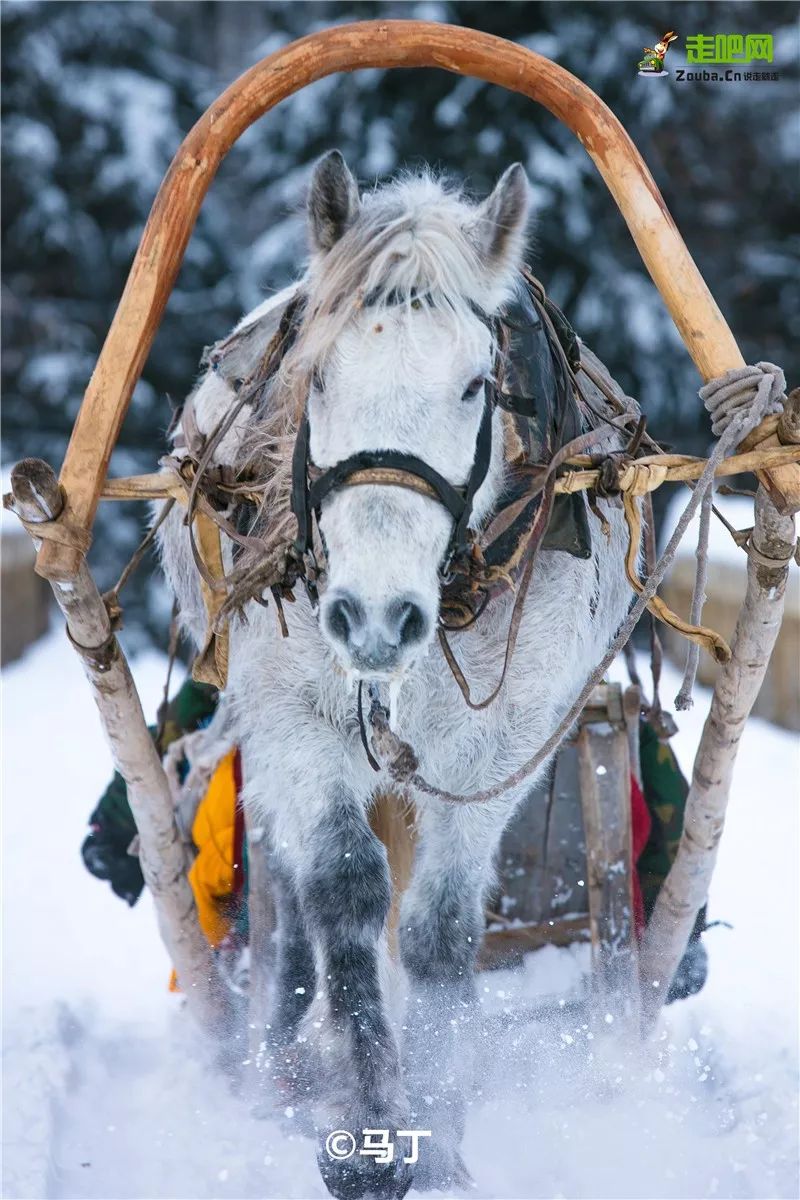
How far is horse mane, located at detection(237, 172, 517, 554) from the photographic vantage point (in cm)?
219

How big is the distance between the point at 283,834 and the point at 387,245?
1.31 m

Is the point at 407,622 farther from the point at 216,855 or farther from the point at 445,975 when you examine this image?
the point at 216,855

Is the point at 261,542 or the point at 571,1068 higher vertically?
the point at 261,542

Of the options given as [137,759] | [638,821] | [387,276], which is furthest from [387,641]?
[638,821]

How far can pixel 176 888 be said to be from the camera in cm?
313

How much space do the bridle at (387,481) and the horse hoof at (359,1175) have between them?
1135 mm

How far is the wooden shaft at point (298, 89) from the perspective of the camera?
253 centimetres

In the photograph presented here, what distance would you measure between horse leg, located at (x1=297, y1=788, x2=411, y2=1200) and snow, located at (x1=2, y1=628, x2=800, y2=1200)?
0.43 m

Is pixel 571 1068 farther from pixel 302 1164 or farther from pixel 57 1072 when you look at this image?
pixel 57 1072

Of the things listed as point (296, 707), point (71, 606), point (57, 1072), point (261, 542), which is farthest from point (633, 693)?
point (57, 1072)

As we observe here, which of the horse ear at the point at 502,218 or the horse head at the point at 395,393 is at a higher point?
the horse ear at the point at 502,218

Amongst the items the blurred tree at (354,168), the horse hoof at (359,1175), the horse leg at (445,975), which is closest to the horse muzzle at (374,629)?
the horse leg at (445,975)

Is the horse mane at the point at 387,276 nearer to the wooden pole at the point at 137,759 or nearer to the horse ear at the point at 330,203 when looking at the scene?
the horse ear at the point at 330,203

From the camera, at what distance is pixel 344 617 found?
205 centimetres
